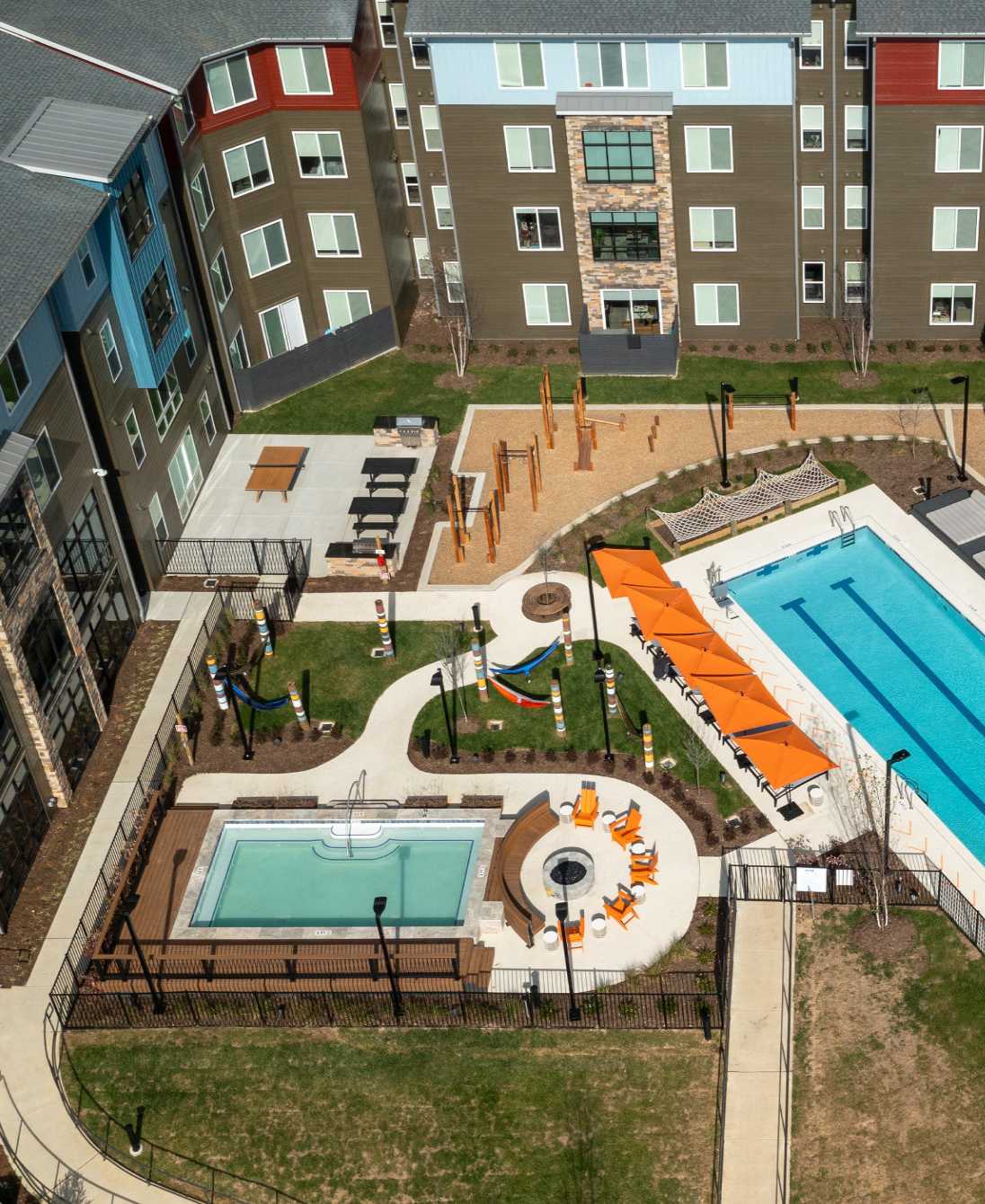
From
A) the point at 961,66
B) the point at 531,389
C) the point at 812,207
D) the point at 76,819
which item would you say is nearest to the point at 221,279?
the point at 531,389

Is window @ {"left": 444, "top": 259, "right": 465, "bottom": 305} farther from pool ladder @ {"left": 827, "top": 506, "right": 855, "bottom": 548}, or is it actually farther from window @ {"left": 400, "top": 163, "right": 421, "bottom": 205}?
pool ladder @ {"left": 827, "top": 506, "right": 855, "bottom": 548}

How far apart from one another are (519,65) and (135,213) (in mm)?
15049

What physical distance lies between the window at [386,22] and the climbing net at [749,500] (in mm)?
20535

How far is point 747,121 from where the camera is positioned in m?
62.4

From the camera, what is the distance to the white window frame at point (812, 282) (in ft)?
218

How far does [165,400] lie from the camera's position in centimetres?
6059

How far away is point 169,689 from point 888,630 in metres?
22.8

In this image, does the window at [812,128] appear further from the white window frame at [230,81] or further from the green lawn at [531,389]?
the white window frame at [230,81]

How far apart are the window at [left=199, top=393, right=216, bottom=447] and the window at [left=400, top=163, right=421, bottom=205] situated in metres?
12.3

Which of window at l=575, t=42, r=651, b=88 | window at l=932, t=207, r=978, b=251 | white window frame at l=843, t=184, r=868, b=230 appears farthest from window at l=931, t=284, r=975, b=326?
window at l=575, t=42, r=651, b=88

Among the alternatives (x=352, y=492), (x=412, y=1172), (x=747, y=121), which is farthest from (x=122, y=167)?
(x=412, y=1172)

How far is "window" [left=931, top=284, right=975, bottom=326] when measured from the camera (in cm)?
6494

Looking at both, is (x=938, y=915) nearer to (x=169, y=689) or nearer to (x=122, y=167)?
(x=169, y=689)

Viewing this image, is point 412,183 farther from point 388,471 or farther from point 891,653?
point 891,653
